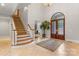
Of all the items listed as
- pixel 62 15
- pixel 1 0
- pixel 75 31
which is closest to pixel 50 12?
pixel 62 15

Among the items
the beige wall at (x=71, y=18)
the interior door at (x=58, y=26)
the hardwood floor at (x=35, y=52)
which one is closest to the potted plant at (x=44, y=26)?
the interior door at (x=58, y=26)

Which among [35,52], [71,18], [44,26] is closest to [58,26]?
[44,26]

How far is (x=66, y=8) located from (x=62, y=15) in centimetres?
88

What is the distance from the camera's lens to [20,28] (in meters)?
9.54

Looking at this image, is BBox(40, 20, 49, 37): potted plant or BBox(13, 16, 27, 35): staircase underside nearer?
BBox(13, 16, 27, 35): staircase underside

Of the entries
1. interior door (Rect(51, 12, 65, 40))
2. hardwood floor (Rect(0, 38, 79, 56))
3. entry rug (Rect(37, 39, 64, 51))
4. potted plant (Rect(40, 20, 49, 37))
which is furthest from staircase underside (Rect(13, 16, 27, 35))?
interior door (Rect(51, 12, 65, 40))

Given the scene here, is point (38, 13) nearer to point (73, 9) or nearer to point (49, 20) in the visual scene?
point (49, 20)

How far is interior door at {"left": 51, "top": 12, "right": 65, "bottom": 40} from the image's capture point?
432 inches

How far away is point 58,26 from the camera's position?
1174 centimetres

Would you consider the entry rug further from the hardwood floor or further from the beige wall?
the beige wall

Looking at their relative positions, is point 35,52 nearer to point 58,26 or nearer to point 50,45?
point 50,45

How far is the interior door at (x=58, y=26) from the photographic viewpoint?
11.0 meters

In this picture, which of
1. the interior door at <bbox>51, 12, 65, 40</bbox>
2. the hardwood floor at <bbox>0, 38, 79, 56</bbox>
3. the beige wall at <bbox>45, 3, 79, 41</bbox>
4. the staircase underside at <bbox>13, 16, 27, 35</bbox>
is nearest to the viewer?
the hardwood floor at <bbox>0, 38, 79, 56</bbox>

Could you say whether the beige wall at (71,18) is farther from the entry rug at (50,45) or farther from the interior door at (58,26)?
the entry rug at (50,45)
